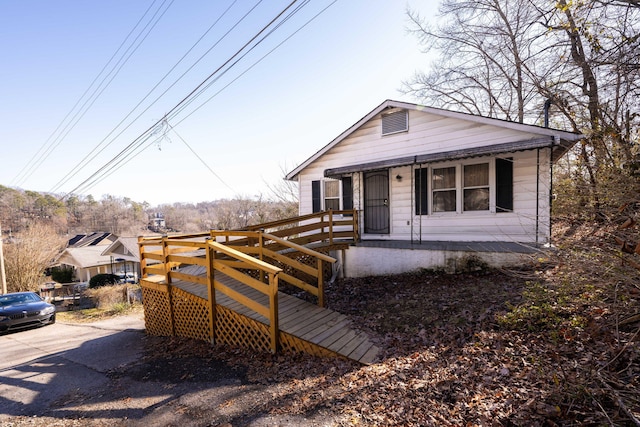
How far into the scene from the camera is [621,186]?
370 cm

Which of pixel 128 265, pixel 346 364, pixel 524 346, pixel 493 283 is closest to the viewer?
pixel 524 346

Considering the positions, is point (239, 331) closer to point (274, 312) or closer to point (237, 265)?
point (274, 312)

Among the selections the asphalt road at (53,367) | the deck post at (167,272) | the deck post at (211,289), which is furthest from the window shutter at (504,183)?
the asphalt road at (53,367)

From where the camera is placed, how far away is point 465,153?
7.28 meters

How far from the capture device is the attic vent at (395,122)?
904 cm

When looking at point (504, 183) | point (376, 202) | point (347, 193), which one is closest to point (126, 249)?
point (347, 193)

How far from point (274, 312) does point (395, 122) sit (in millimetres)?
7373

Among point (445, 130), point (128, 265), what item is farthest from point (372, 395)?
point (128, 265)

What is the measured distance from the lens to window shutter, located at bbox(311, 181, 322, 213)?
11.0m

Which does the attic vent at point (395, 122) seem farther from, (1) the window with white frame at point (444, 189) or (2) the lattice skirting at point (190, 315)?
(2) the lattice skirting at point (190, 315)

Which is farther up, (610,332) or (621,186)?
(621,186)

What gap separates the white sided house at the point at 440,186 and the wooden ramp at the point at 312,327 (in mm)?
3627

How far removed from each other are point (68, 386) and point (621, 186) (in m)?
8.48

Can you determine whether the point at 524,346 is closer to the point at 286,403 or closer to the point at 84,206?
the point at 286,403
